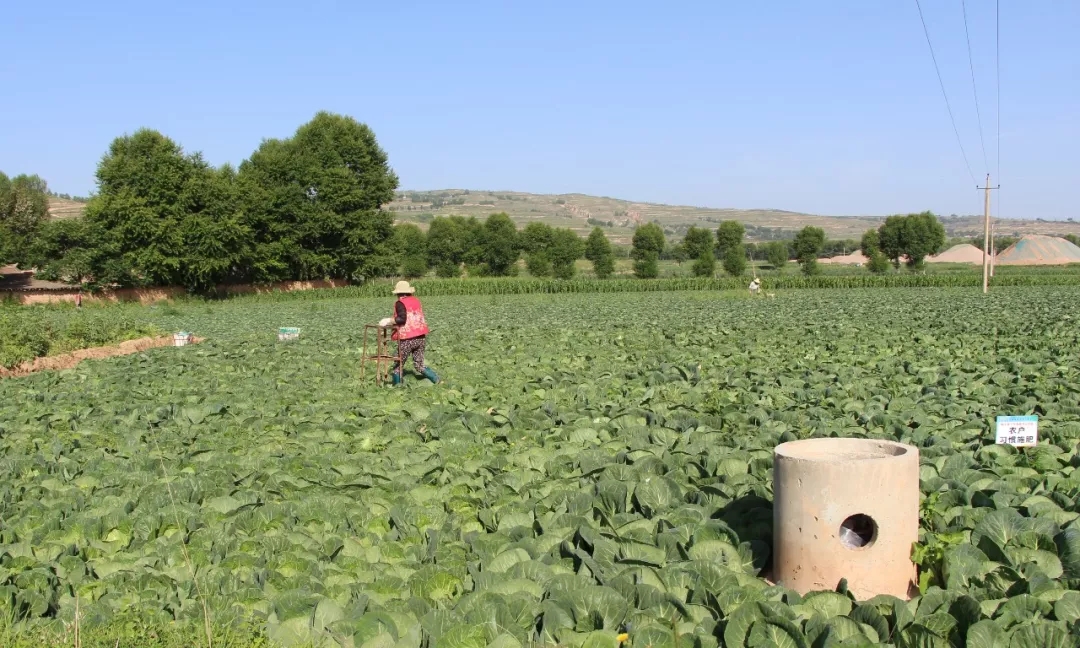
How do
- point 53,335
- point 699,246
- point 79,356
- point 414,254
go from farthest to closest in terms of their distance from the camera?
point 699,246, point 414,254, point 53,335, point 79,356

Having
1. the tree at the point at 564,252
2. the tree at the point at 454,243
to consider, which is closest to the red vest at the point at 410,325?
the tree at the point at 564,252

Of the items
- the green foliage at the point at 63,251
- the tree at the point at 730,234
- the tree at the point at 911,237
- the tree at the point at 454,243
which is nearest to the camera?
the green foliage at the point at 63,251

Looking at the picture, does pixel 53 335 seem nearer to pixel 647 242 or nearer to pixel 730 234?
pixel 647 242

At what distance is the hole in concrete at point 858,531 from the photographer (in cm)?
487

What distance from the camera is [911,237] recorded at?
396 ft

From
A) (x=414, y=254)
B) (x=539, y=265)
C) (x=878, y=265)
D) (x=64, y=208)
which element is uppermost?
(x=64, y=208)

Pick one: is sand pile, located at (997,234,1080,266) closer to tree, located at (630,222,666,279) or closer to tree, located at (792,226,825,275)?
tree, located at (792,226,825,275)

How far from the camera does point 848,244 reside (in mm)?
189500

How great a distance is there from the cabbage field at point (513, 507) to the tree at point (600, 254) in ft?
277

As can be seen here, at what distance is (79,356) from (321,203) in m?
43.0

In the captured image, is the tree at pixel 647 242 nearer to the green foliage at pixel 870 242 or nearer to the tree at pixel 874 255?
the tree at pixel 874 255

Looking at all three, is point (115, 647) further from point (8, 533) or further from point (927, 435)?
point (927, 435)

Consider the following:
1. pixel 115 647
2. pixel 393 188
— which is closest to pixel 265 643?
pixel 115 647

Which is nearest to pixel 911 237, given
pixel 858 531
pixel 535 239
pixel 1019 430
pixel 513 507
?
pixel 535 239
